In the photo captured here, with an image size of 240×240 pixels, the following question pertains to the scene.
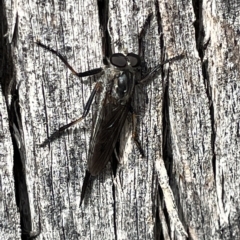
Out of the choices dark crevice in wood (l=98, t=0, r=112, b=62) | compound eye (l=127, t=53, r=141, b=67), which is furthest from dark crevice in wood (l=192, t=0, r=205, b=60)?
dark crevice in wood (l=98, t=0, r=112, b=62)

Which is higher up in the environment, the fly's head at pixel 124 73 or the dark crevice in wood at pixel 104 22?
the dark crevice in wood at pixel 104 22

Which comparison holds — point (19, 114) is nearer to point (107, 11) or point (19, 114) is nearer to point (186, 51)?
point (107, 11)

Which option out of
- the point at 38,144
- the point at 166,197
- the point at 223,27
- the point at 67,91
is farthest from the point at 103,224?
the point at 223,27

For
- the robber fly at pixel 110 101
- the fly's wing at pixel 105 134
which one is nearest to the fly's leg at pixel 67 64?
the robber fly at pixel 110 101

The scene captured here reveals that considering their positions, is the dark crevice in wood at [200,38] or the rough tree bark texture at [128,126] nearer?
the rough tree bark texture at [128,126]

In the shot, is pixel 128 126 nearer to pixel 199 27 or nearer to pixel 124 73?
pixel 124 73

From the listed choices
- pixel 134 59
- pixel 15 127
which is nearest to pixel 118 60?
pixel 134 59

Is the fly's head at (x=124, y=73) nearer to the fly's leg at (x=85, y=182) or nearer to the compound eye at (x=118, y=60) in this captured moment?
the compound eye at (x=118, y=60)

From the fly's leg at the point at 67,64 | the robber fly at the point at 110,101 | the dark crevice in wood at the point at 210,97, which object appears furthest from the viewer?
the dark crevice in wood at the point at 210,97

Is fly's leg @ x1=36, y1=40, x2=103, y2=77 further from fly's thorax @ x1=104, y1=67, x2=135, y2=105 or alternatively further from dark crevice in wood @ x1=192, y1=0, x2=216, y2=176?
dark crevice in wood @ x1=192, y1=0, x2=216, y2=176
